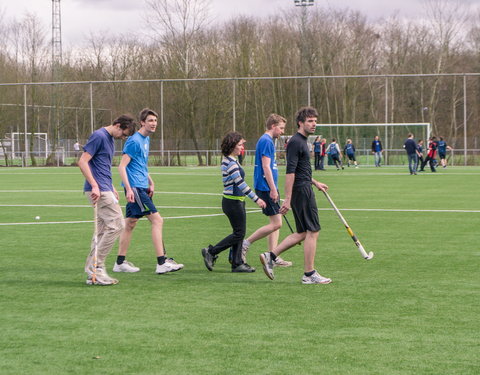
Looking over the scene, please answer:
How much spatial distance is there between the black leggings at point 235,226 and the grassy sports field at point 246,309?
28 cm

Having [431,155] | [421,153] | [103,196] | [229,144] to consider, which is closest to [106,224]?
[103,196]

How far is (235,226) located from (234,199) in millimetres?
344

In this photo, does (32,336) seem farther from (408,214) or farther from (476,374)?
(408,214)

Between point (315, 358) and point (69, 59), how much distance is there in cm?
6919

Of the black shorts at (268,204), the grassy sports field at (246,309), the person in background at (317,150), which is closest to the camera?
the grassy sports field at (246,309)

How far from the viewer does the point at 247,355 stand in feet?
19.3

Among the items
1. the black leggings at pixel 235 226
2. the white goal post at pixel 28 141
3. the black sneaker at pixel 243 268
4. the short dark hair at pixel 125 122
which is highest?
the short dark hair at pixel 125 122

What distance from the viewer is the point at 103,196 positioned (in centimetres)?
897

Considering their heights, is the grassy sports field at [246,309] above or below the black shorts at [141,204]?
below

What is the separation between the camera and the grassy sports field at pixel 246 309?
5.75m

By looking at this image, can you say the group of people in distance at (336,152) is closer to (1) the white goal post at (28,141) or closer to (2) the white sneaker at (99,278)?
(1) the white goal post at (28,141)

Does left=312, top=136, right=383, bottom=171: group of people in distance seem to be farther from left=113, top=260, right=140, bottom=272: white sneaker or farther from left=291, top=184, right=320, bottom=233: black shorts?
left=291, top=184, right=320, bottom=233: black shorts

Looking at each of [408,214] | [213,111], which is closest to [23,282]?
[408,214]

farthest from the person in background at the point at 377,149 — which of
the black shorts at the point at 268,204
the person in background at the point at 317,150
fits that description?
the black shorts at the point at 268,204
